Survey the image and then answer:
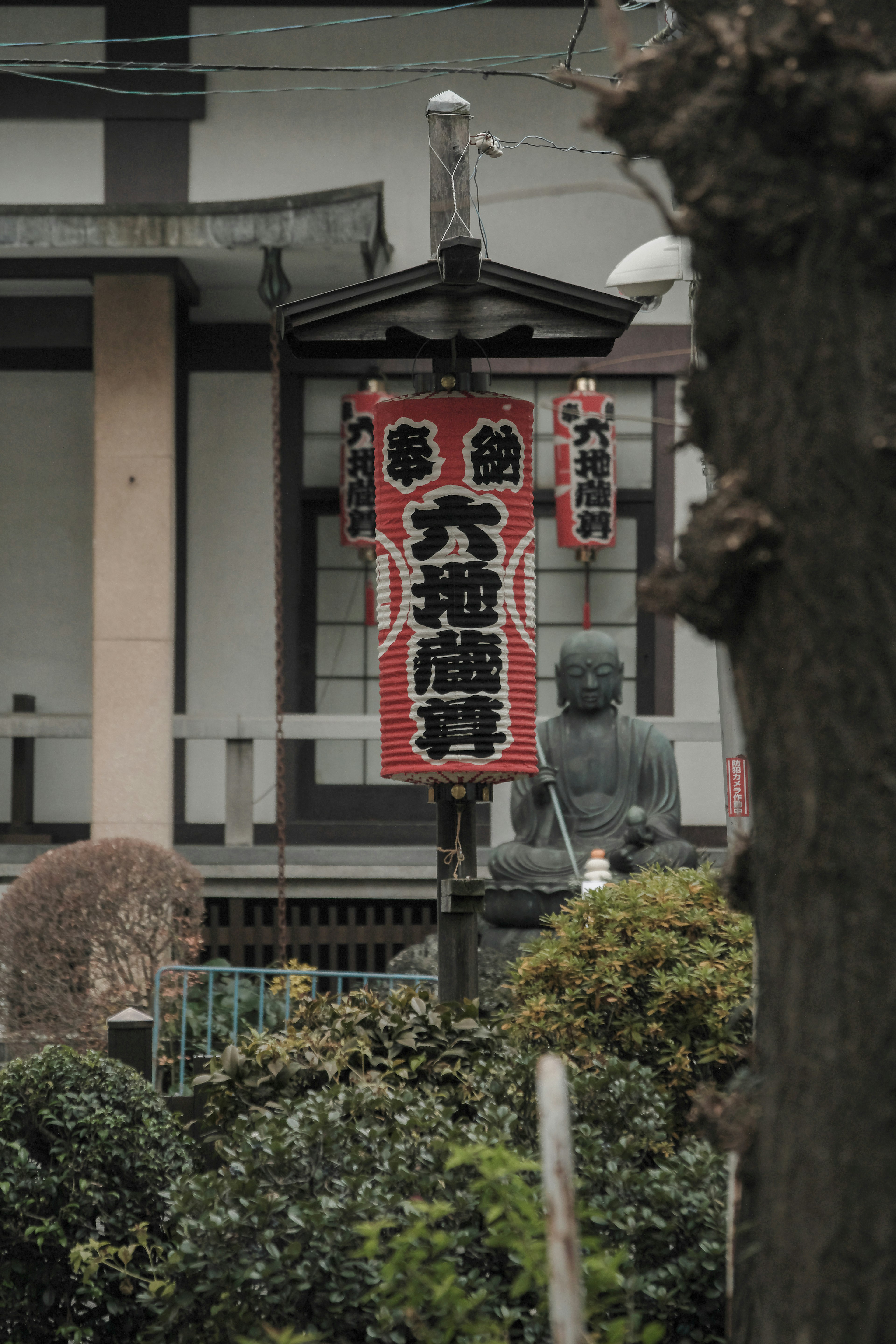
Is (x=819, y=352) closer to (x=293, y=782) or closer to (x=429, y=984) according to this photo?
(x=429, y=984)

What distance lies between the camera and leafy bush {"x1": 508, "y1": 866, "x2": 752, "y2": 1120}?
569cm

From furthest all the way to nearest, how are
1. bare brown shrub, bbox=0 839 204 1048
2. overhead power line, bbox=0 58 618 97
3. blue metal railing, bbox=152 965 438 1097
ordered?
overhead power line, bbox=0 58 618 97 < bare brown shrub, bbox=0 839 204 1048 < blue metal railing, bbox=152 965 438 1097

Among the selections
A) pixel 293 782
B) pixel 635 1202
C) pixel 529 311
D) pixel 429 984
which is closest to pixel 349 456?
pixel 293 782

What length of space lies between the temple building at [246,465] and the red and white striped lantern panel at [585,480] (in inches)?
23.3

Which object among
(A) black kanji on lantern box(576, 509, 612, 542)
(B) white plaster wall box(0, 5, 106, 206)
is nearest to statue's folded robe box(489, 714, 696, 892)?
(A) black kanji on lantern box(576, 509, 612, 542)

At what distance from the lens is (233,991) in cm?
1078

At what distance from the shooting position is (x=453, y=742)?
6770 millimetres

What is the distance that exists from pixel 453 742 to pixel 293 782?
728 centimetres

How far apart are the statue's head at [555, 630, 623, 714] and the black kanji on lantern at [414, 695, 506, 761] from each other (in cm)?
464

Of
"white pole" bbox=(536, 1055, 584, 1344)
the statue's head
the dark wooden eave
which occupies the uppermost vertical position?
the dark wooden eave

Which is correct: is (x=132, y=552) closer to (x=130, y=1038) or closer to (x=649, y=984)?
(x=130, y=1038)

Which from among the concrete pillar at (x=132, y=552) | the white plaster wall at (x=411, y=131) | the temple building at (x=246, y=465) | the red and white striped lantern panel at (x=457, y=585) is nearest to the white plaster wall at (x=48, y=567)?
the temple building at (x=246, y=465)

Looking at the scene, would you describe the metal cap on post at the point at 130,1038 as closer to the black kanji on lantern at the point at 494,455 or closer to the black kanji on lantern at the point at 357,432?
the black kanji on lantern at the point at 494,455

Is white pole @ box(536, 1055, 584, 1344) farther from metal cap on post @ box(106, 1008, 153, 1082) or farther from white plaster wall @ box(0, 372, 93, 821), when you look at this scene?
white plaster wall @ box(0, 372, 93, 821)
